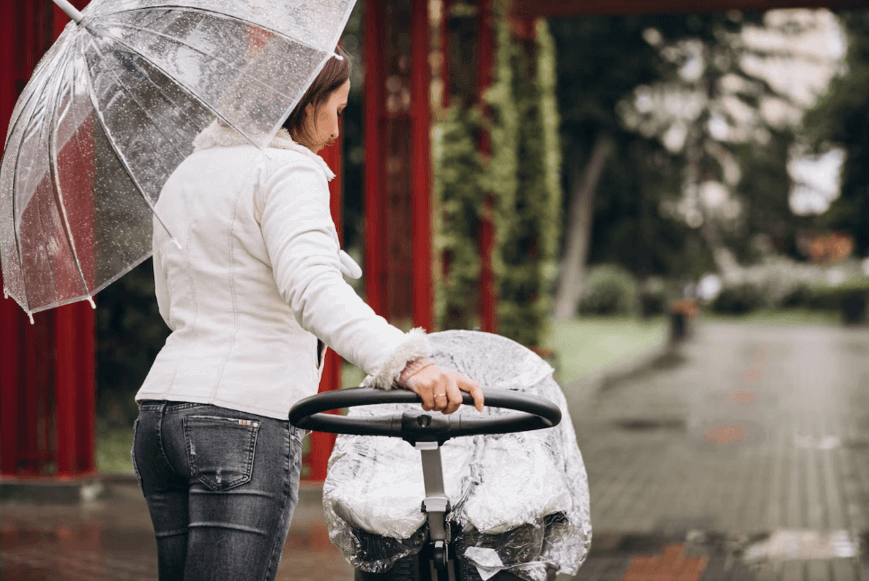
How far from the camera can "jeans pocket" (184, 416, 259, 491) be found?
1.91 meters

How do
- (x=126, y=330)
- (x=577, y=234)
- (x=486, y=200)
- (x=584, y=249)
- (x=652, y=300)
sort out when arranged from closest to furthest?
(x=126, y=330)
(x=486, y=200)
(x=577, y=234)
(x=652, y=300)
(x=584, y=249)

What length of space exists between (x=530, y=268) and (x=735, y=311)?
88.3ft

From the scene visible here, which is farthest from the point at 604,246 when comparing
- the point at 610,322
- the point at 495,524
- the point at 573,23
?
the point at 495,524

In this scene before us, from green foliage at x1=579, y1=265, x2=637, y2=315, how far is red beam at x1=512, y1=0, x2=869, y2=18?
77.8ft

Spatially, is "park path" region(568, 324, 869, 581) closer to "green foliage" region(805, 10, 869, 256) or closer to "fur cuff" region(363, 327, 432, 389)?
"fur cuff" region(363, 327, 432, 389)

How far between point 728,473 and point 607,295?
25124 millimetres

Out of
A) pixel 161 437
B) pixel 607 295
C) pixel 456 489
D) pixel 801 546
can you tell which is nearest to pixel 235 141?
pixel 161 437

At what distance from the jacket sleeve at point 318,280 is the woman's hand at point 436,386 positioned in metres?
0.02

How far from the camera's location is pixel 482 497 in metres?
2.09

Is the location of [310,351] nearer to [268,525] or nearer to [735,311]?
[268,525]

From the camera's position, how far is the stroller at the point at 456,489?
1.88 meters

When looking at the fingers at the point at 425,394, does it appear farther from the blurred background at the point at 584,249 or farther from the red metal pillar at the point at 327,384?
the red metal pillar at the point at 327,384

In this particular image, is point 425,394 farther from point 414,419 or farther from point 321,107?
point 321,107

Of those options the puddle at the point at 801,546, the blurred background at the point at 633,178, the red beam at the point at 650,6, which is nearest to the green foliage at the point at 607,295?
the blurred background at the point at 633,178
